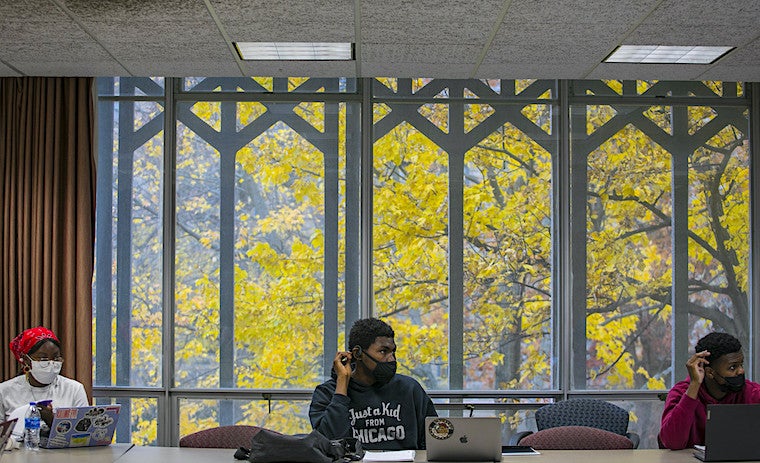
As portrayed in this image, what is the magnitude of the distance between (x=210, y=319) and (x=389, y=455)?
2.42m

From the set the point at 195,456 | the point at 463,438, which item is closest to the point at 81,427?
the point at 195,456

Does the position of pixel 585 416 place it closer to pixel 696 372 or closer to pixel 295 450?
pixel 696 372

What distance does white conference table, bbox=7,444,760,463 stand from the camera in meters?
4.21

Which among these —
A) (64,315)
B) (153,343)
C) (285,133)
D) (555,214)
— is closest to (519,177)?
(555,214)

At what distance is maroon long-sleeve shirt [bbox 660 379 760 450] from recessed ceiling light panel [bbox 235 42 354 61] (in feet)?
8.59

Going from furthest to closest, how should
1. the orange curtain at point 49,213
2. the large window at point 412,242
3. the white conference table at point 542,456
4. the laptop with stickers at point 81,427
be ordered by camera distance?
1. the large window at point 412,242
2. the orange curtain at point 49,213
3. the laptop with stickers at point 81,427
4. the white conference table at point 542,456

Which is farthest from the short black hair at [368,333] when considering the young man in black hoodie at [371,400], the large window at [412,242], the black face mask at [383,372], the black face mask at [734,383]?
the black face mask at [734,383]

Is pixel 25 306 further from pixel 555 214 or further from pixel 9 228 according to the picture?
pixel 555 214

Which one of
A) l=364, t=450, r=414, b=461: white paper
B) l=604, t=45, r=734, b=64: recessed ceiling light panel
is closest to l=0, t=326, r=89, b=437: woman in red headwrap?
l=364, t=450, r=414, b=461: white paper

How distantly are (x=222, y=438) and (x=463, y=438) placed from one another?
4.30 feet

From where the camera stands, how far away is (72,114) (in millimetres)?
6191

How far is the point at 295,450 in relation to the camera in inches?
158

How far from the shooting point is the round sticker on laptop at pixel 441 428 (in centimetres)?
413

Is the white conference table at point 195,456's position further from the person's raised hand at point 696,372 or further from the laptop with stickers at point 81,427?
the person's raised hand at point 696,372
